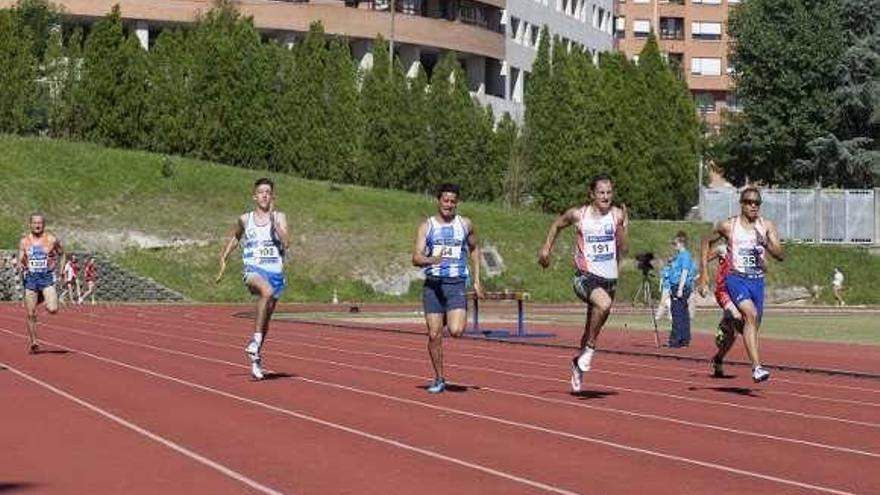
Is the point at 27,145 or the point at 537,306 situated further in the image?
the point at 27,145

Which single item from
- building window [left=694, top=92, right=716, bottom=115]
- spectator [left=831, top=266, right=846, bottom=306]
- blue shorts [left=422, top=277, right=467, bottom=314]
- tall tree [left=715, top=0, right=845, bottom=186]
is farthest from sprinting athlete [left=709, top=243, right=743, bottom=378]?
building window [left=694, top=92, right=716, bottom=115]

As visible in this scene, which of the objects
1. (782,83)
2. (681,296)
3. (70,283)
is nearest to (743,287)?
(681,296)

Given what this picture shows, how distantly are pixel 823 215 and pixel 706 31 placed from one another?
243 feet

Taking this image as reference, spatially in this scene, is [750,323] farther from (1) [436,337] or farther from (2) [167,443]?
(2) [167,443]

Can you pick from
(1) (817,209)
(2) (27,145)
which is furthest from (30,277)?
(1) (817,209)

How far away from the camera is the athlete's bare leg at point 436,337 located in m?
18.2

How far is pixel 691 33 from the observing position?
145m

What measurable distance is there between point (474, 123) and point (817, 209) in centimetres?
1565

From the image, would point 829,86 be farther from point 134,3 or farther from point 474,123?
point 134,3

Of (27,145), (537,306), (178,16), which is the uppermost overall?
(178,16)

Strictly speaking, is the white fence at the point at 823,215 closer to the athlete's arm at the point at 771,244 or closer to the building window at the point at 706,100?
the athlete's arm at the point at 771,244

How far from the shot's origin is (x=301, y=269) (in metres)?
63.7

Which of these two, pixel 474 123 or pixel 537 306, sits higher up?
pixel 474 123

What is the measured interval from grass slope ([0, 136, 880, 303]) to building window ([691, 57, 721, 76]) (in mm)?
73651
